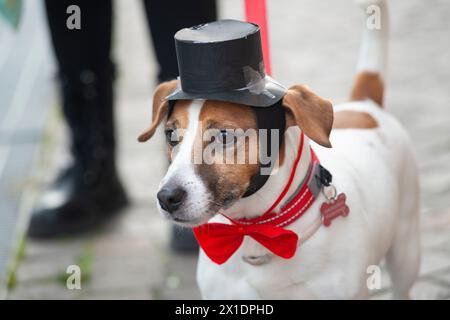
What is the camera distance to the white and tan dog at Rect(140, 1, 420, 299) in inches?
88.0

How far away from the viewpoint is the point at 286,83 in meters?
5.28

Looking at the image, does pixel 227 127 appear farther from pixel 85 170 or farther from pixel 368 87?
pixel 85 170

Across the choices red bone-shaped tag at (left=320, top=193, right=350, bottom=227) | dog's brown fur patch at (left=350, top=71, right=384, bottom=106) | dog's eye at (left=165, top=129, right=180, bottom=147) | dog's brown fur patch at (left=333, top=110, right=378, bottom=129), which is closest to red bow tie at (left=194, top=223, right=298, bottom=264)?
red bone-shaped tag at (left=320, top=193, right=350, bottom=227)

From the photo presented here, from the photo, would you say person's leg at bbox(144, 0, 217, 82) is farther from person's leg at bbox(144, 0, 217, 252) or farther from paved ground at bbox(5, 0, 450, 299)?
paved ground at bbox(5, 0, 450, 299)

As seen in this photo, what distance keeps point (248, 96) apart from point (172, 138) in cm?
27

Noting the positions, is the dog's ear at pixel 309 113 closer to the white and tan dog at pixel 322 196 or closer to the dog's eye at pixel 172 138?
the white and tan dog at pixel 322 196

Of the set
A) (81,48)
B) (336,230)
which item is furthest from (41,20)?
(336,230)

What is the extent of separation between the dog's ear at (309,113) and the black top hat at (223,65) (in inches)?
2.0

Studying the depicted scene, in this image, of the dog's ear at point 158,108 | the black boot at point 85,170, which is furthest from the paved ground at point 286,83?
the dog's ear at point 158,108

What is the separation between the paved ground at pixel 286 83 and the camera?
3480 millimetres

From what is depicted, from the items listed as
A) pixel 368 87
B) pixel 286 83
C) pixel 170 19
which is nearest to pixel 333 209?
pixel 368 87

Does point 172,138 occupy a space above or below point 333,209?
above
